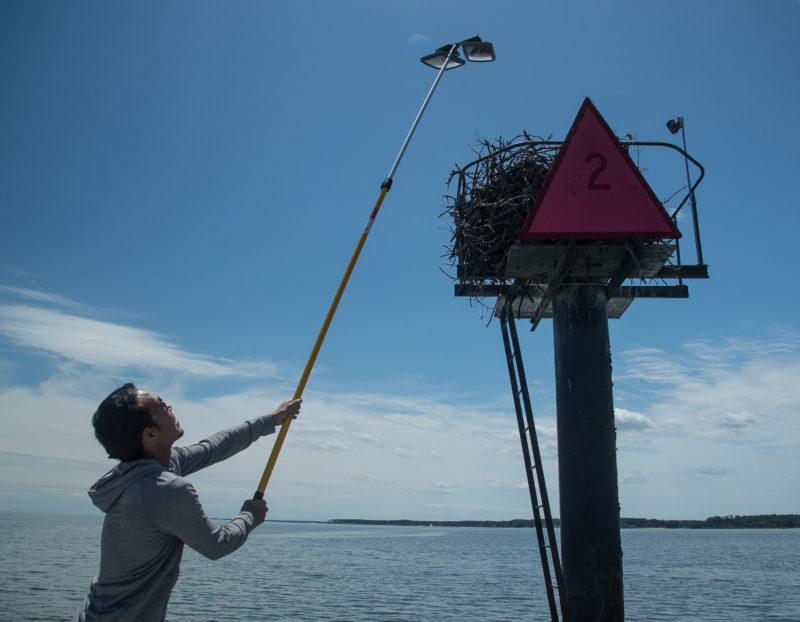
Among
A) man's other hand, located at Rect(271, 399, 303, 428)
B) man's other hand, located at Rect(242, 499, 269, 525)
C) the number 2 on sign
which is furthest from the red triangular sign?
man's other hand, located at Rect(242, 499, 269, 525)

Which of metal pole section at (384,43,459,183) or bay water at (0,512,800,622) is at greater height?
metal pole section at (384,43,459,183)

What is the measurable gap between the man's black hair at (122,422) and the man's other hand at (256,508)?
0.63 meters

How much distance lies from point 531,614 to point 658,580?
2000 cm

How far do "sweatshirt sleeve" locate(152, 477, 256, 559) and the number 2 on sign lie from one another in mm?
4369

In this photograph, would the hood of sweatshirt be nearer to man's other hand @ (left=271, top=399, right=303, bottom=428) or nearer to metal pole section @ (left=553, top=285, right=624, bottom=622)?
man's other hand @ (left=271, top=399, right=303, bottom=428)

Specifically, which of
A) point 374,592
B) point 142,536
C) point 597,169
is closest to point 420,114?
point 597,169

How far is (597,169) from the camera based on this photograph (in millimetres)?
5848

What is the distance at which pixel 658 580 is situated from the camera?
41.9 meters

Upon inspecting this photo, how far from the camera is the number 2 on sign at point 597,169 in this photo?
5793 millimetres

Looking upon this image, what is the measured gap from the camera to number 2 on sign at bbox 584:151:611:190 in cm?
579

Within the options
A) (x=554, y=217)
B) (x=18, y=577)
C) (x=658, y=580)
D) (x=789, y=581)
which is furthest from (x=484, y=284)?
(x=789, y=581)

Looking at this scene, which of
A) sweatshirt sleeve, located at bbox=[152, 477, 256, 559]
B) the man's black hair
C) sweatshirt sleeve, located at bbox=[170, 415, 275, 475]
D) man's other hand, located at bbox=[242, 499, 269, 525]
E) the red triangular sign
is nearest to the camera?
sweatshirt sleeve, located at bbox=[152, 477, 256, 559]

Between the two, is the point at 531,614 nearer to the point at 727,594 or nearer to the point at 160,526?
the point at 727,594

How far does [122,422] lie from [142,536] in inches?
18.9
